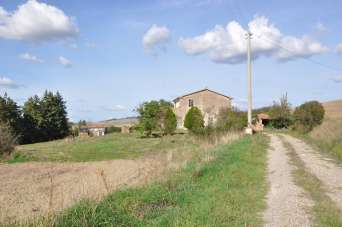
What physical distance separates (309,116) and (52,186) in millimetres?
45821

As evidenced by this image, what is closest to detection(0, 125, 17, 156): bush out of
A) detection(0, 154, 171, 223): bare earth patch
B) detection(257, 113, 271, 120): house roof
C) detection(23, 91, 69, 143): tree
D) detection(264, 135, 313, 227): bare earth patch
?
detection(0, 154, 171, 223): bare earth patch

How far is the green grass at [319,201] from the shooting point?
8359 millimetres

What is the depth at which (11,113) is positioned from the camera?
69.2 metres

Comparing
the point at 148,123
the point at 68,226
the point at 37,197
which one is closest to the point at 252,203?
the point at 68,226

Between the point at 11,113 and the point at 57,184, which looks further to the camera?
the point at 11,113

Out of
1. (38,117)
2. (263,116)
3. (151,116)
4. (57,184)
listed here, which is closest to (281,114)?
(263,116)

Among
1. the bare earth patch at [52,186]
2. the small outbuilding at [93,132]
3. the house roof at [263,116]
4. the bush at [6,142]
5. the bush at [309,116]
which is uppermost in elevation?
the house roof at [263,116]

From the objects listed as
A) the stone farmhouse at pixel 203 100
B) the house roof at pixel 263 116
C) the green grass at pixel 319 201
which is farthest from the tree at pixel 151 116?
the green grass at pixel 319 201

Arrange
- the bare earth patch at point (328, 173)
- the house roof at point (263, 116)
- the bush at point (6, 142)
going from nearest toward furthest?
1. the bare earth patch at point (328, 173)
2. the bush at point (6, 142)
3. the house roof at point (263, 116)

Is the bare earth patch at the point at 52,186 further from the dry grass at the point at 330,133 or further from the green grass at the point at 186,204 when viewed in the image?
the dry grass at the point at 330,133

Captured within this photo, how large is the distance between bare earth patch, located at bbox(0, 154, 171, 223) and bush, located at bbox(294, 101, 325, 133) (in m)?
32.5

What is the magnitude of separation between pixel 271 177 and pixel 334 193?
10.2 ft

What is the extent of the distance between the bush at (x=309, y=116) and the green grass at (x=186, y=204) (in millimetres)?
38385

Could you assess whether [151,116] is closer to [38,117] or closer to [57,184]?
[38,117]
